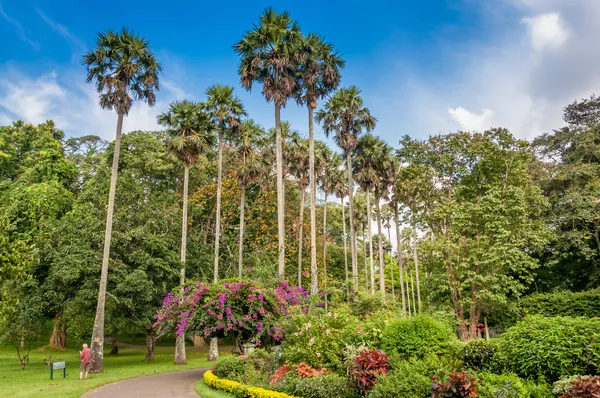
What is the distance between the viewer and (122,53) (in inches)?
914

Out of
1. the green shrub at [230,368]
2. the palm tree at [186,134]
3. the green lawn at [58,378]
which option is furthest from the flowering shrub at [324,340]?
the palm tree at [186,134]

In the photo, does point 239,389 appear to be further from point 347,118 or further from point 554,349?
point 347,118

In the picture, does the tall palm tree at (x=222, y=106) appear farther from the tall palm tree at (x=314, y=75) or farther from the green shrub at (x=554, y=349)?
the green shrub at (x=554, y=349)

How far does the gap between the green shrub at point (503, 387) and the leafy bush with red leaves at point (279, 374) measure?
625 centimetres

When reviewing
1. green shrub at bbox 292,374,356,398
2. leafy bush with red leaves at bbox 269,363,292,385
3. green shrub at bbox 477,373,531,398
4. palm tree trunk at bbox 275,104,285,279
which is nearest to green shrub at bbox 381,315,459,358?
green shrub at bbox 292,374,356,398

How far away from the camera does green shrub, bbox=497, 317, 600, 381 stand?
316 inches

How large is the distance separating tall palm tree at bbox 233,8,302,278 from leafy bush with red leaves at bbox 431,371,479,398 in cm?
1795

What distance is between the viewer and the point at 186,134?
1057 inches

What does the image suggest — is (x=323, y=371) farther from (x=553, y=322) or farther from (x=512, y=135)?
(x=512, y=135)

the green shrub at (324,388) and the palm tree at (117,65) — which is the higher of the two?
the palm tree at (117,65)

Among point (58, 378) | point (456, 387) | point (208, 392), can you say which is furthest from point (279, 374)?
point (58, 378)

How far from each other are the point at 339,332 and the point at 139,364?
52.8 ft

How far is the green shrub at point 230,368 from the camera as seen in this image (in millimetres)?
14980

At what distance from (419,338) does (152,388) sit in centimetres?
973
